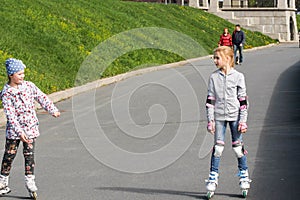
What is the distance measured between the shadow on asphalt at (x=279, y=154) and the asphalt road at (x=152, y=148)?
0.01 metres

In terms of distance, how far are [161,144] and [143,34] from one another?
21.9 m

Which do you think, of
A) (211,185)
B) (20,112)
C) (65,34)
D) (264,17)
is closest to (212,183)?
(211,185)

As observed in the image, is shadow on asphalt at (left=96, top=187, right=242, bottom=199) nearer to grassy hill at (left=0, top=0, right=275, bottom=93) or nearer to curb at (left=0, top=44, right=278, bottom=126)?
curb at (left=0, top=44, right=278, bottom=126)

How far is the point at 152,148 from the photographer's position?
10.9 metres

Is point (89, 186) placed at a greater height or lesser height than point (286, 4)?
lesser

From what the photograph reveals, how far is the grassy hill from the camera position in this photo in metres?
20.7

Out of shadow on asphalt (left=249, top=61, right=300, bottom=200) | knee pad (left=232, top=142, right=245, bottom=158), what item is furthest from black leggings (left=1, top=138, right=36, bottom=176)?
shadow on asphalt (left=249, top=61, right=300, bottom=200)

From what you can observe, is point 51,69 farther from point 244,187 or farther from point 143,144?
point 244,187

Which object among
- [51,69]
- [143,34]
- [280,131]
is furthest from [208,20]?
[280,131]

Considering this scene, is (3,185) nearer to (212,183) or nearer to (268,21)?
(212,183)

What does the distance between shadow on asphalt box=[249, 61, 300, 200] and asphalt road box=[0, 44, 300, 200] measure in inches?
0.4

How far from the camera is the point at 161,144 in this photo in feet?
36.8

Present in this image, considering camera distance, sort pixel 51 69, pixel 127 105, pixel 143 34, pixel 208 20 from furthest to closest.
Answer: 1. pixel 208 20
2. pixel 143 34
3. pixel 51 69
4. pixel 127 105

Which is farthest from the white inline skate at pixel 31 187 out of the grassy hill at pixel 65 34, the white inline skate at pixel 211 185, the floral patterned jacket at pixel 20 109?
the grassy hill at pixel 65 34
